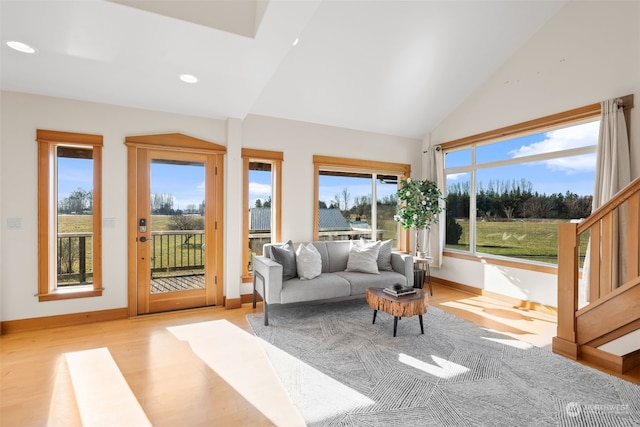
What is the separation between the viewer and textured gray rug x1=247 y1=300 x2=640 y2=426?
1.97 m

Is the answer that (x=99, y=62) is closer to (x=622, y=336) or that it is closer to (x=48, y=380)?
(x=48, y=380)

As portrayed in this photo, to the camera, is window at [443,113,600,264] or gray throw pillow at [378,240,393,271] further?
gray throw pillow at [378,240,393,271]

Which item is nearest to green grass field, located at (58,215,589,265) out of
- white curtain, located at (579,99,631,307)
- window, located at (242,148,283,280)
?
white curtain, located at (579,99,631,307)

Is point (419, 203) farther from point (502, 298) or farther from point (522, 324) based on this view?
point (522, 324)

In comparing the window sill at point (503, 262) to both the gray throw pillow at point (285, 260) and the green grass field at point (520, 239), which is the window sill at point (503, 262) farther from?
the gray throw pillow at point (285, 260)

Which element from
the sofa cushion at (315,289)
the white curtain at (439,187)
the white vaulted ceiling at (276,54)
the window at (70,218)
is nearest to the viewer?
the white vaulted ceiling at (276,54)

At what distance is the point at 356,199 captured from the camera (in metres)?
5.35

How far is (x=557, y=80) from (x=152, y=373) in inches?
218

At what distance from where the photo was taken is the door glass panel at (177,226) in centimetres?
392

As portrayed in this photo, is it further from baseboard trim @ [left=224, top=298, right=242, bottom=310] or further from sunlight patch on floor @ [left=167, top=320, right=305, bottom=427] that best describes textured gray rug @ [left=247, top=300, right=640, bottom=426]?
baseboard trim @ [left=224, top=298, right=242, bottom=310]

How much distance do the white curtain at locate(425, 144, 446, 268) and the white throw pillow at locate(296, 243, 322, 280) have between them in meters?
2.45

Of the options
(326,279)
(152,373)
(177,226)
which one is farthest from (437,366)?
(177,226)

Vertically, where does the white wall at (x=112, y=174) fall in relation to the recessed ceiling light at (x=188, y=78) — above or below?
below

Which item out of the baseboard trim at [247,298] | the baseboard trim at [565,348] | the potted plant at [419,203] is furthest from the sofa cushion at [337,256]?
the baseboard trim at [565,348]
